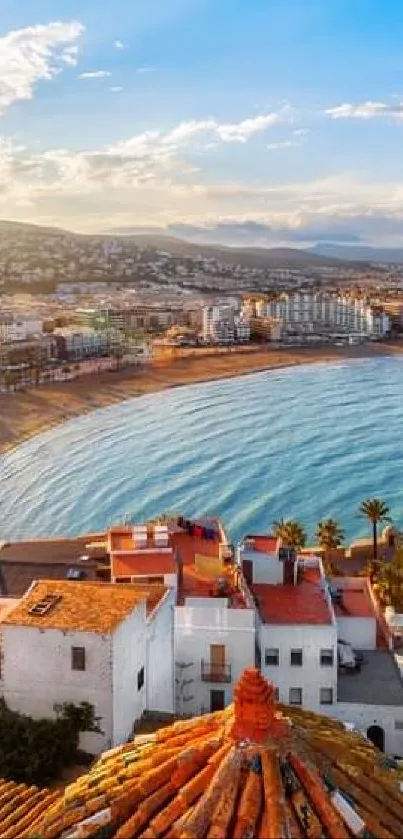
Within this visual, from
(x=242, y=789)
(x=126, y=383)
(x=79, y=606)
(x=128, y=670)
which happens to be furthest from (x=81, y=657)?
(x=126, y=383)

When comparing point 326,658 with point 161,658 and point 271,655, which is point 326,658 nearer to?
point 271,655

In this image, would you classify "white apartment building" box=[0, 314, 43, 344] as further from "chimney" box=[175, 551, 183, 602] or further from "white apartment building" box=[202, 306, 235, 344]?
"chimney" box=[175, 551, 183, 602]

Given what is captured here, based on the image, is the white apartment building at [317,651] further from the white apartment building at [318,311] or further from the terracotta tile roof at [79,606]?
the white apartment building at [318,311]

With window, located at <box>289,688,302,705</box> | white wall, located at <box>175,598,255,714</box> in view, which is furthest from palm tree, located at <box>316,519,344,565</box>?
white wall, located at <box>175,598,255,714</box>

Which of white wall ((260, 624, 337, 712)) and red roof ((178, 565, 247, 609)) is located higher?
red roof ((178, 565, 247, 609))

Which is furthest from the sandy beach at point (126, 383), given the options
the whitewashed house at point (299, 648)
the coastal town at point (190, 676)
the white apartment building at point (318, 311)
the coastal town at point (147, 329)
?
the whitewashed house at point (299, 648)
